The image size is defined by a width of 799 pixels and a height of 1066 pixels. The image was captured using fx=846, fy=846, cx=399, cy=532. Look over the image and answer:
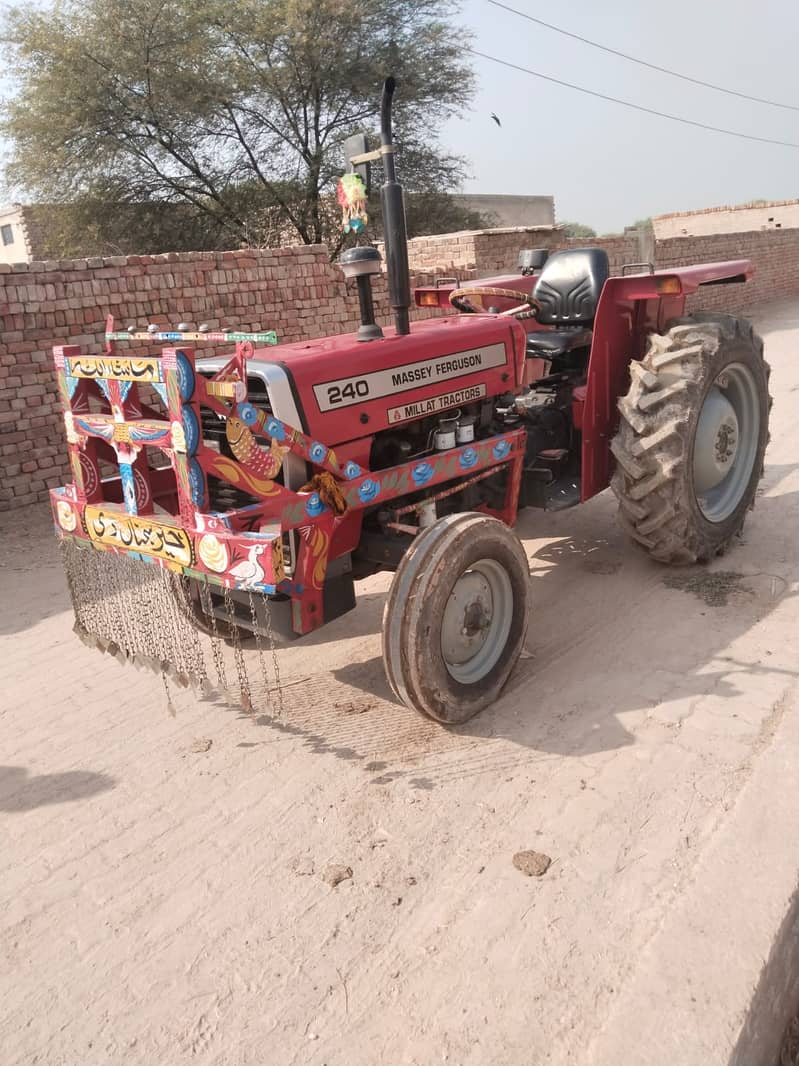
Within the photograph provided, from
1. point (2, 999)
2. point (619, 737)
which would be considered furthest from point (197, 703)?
point (619, 737)

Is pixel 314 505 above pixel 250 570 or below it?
above

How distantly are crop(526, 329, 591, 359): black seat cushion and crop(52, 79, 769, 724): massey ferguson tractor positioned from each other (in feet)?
1.17

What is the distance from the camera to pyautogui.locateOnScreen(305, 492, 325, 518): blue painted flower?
3098mm

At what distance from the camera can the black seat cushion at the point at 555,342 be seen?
487 cm

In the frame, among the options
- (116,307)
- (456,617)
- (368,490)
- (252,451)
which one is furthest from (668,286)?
(116,307)

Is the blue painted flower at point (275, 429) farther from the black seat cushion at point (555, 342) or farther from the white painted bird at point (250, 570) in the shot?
the black seat cushion at point (555, 342)

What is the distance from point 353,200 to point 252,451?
1.23 meters

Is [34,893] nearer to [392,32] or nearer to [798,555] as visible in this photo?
[798,555]

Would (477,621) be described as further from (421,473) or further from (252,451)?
(252,451)

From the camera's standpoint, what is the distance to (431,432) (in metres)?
3.78

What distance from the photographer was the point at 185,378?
2.78m

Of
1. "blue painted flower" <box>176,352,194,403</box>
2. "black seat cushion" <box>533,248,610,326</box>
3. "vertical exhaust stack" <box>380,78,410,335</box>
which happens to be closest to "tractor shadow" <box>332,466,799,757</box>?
"black seat cushion" <box>533,248,610,326</box>

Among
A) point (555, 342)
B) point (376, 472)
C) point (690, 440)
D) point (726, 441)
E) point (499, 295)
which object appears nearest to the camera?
point (376, 472)

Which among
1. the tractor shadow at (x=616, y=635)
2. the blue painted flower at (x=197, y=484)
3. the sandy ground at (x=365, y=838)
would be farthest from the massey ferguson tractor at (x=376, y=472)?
the sandy ground at (x=365, y=838)
